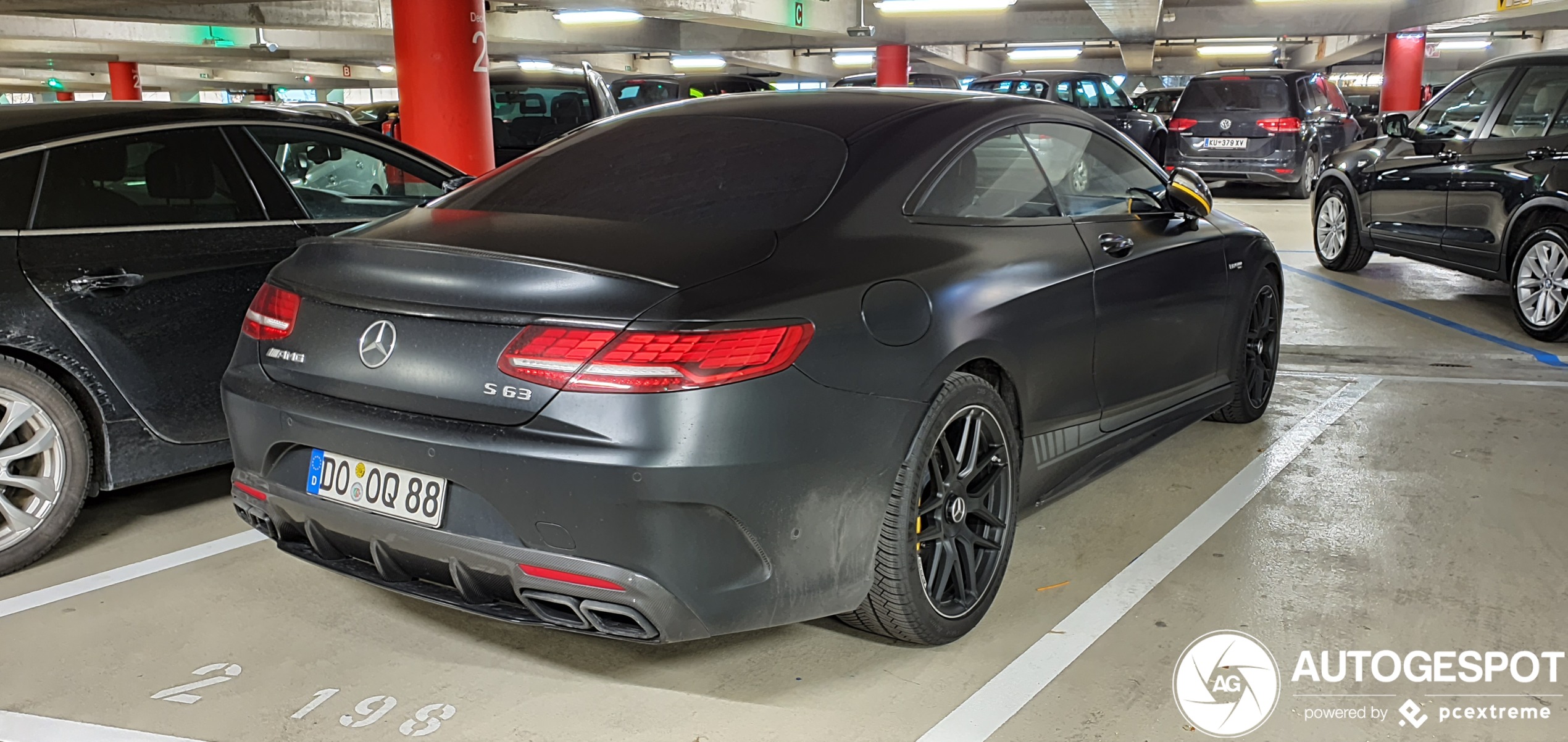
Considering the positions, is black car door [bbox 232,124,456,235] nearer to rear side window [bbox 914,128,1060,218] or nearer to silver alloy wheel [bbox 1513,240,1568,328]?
rear side window [bbox 914,128,1060,218]

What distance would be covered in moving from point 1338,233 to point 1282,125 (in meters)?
5.96

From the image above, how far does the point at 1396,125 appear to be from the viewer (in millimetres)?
8250

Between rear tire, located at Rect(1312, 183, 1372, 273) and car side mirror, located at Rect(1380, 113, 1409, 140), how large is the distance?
1072 millimetres

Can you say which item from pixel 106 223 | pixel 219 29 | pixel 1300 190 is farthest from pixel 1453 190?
pixel 219 29

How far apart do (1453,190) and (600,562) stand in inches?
278

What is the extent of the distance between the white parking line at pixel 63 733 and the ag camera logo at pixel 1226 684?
2.26m

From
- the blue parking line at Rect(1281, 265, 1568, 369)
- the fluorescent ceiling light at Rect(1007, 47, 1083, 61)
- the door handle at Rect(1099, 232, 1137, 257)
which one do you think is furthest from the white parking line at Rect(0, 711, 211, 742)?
the fluorescent ceiling light at Rect(1007, 47, 1083, 61)

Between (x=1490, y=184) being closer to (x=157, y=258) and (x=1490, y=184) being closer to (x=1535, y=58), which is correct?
(x=1535, y=58)

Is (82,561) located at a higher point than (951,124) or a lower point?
lower

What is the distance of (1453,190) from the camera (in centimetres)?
762

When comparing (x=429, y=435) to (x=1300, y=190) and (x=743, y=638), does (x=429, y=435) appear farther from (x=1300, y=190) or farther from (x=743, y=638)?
(x=1300, y=190)

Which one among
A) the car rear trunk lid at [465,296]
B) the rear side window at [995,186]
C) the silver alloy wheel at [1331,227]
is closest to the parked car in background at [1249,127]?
the silver alloy wheel at [1331,227]

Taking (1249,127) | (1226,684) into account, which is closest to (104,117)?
(1226,684)

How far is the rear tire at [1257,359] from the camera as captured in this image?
4828 millimetres
